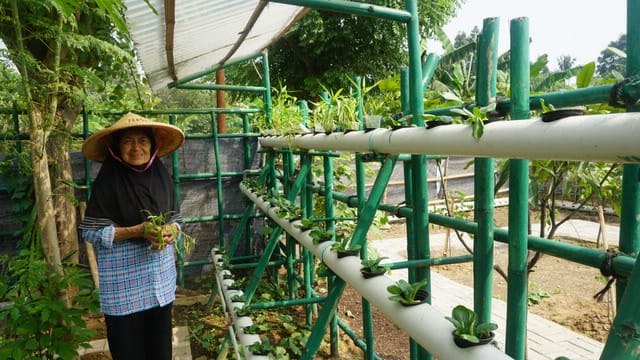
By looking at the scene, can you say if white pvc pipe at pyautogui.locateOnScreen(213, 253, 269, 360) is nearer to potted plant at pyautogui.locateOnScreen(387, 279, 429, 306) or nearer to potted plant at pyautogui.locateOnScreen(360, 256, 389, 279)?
potted plant at pyautogui.locateOnScreen(360, 256, 389, 279)

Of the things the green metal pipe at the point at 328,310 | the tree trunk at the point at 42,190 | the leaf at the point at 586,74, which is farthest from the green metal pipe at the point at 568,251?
the tree trunk at the point at 42,190

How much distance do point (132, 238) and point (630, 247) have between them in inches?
79.2

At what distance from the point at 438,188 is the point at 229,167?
260 inches

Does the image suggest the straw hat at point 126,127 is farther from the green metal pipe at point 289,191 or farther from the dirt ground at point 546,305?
the dirt ground at point 546,305

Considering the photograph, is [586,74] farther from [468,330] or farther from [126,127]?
[126,127]

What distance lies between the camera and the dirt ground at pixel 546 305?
3335mm

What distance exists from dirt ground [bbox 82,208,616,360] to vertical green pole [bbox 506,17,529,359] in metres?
1.99

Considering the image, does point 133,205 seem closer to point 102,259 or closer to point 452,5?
point 102,259

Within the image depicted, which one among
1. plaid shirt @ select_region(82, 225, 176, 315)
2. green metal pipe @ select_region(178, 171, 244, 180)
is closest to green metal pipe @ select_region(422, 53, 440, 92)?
plaid shirt @ select_region(82, 225, 176, 315)

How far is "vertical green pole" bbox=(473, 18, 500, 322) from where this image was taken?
1.17 metres

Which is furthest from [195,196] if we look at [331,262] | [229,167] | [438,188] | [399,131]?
[438,188]

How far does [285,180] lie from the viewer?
10.9ft

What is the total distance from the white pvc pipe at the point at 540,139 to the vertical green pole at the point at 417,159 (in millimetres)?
220

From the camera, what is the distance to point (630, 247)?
89 centimetres
